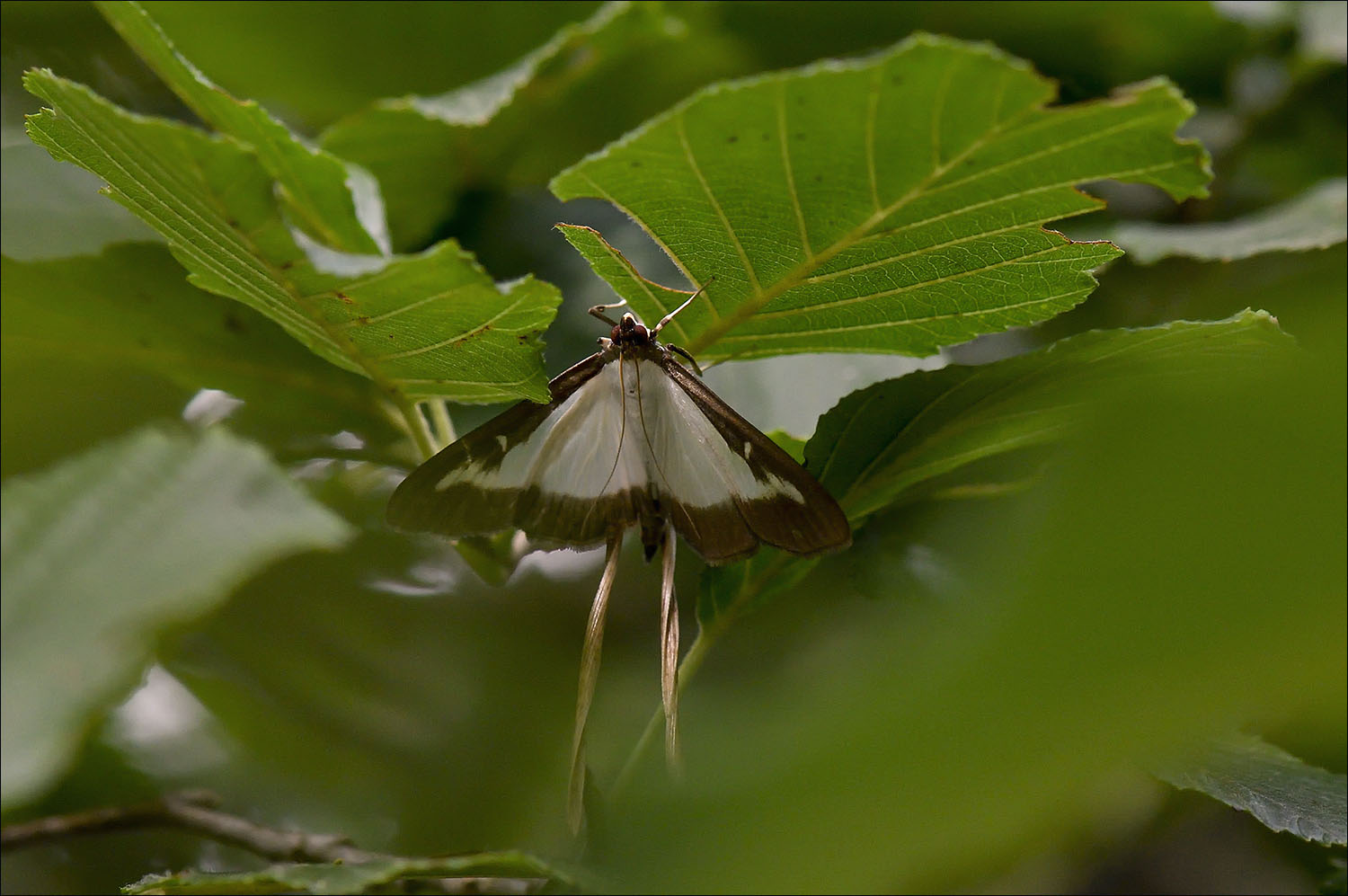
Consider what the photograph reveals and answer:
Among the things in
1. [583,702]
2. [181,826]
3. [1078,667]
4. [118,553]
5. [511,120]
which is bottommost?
[1078,667]

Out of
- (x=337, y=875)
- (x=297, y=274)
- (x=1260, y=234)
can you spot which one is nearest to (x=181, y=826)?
(x=337, y=875)

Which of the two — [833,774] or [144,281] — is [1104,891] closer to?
[833,774]

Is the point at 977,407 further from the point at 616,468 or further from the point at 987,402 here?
the point at 616,468

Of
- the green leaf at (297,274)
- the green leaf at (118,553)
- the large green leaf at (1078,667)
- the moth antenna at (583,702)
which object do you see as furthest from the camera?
the green leaf at (118,553)

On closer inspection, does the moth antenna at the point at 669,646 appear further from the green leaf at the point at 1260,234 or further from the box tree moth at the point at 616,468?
the green leaf at the point at 1260,234

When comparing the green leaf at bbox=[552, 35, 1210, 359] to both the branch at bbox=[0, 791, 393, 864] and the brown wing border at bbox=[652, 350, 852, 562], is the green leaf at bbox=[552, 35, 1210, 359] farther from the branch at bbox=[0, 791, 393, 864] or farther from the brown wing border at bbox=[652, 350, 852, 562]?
the branch at bbox=[0, 791, 393, 864]

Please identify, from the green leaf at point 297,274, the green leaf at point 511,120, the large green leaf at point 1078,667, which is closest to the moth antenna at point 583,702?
the green leaf at point 297,274

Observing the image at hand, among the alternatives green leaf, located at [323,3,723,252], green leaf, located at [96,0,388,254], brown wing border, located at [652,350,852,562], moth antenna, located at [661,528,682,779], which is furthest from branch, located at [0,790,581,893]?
green leaf, located at [323,3,723,252]
